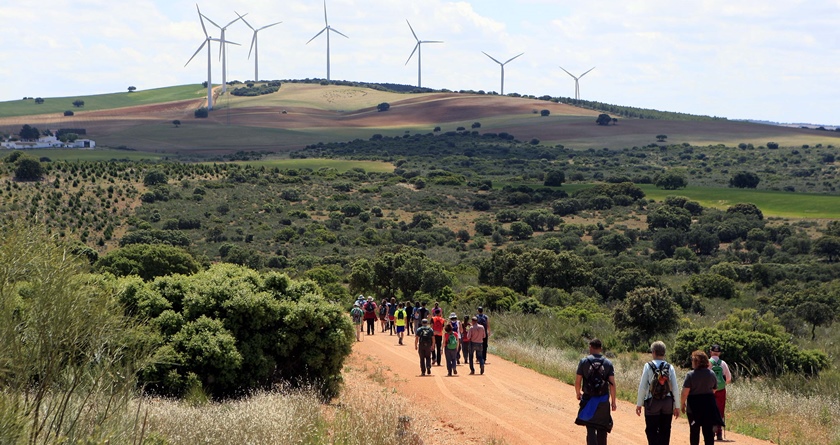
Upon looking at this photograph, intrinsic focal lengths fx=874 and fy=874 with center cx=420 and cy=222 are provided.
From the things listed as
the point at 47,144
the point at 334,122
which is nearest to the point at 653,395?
the point at 47,144

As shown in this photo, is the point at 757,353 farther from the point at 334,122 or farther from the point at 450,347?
the point at 334,122

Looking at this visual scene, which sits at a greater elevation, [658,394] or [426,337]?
[658,394]

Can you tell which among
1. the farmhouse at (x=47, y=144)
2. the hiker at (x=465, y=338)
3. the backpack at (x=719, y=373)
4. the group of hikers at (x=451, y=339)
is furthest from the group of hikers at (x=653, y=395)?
the farmhouse at (x=47, y=144)

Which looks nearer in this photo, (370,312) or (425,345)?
(425,345)

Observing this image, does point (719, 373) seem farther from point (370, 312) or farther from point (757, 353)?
point (370, 312)

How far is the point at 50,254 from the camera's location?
8.59 meters

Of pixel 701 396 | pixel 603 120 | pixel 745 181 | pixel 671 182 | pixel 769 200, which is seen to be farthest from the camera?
pixel 603 120

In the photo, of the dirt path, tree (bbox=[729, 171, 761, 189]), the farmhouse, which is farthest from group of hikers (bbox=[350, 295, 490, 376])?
the farmhouse

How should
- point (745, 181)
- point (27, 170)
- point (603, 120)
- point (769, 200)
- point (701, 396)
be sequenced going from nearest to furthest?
1. point (701, 396)
2. point (27, 170)
3. point (769, 200)
4. point (745, 181)
5. point (603, 120)

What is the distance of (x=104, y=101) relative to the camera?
7239 inches

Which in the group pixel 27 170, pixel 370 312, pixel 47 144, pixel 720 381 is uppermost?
Result: pixel 47 144

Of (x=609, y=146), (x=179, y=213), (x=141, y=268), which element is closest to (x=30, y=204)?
(x=179, y=213)

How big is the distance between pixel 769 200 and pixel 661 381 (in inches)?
2842

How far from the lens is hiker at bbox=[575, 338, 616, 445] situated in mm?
10047
